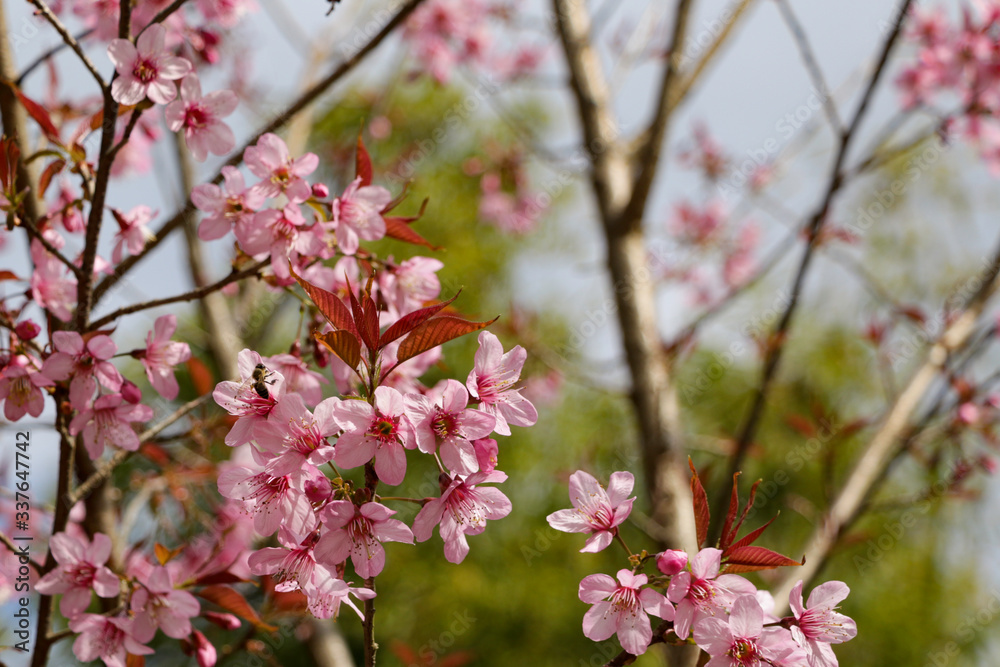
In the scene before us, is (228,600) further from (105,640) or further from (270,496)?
(270,496)

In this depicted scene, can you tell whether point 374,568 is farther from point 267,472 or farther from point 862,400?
point 862,400

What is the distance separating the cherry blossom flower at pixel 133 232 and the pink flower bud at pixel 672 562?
2.17ft

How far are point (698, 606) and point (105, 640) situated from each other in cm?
57

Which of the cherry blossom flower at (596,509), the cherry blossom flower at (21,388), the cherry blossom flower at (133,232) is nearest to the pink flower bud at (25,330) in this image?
the cherry blossom flower at (21,388)

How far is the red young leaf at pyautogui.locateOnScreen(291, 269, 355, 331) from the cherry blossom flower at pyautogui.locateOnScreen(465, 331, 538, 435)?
0.11m

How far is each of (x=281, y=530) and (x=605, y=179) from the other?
144cm

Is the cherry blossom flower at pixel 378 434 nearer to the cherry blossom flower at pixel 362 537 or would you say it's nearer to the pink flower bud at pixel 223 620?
the cherry blossom flower at pixel 362 537

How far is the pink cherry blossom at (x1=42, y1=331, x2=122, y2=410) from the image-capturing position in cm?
69

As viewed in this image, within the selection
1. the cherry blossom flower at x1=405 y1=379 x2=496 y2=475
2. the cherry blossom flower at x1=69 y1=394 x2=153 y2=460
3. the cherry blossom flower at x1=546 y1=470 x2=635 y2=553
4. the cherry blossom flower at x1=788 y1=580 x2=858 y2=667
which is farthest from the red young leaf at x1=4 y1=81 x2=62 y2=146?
the cherry blossom flower at x1=788 y1=580 x2=858 y2=667

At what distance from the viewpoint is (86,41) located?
1032 mm

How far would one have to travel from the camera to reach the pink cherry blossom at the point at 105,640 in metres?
0.68

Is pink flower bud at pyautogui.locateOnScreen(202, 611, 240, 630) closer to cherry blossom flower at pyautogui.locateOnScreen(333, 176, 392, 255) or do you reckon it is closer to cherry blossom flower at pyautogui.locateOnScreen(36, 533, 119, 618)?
cherry blossom flower at pyautogui.locateOnScreen(36, 533, 119, 618)

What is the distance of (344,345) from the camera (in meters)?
0.54

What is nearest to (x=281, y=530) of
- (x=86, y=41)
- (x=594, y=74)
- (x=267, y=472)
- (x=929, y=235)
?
(x=267, y=472)
